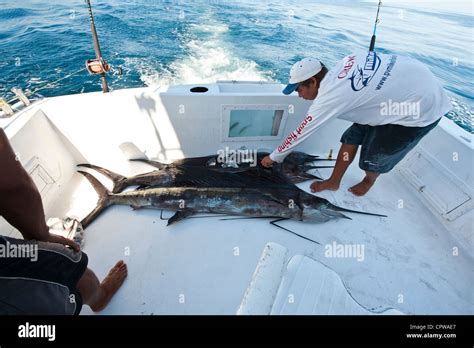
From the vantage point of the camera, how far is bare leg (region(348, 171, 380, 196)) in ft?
8.00

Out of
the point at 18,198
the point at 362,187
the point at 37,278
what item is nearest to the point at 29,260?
the point at 37,278

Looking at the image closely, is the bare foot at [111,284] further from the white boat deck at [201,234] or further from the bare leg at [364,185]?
the bare leg at [364,185]

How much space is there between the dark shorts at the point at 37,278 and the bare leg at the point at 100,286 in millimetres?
253

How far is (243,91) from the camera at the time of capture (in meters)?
2.70

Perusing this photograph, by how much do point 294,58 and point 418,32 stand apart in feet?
31.8

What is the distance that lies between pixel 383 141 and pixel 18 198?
7.71ft

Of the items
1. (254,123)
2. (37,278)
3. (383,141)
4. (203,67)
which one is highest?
(37,278)

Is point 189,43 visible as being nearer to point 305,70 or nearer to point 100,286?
point 305,70

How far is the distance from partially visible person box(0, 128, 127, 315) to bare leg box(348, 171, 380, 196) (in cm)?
232

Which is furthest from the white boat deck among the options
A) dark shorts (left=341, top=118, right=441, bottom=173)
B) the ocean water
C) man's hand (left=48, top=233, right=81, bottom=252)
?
the ocean water

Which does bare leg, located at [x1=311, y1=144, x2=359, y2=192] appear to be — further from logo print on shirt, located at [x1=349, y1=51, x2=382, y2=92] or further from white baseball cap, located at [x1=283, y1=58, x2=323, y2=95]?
white baseball cap, located at [x1=283, y1=58, x2=323, y2=95]

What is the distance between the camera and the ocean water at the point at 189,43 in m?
6.14

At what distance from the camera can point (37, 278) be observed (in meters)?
1.02
